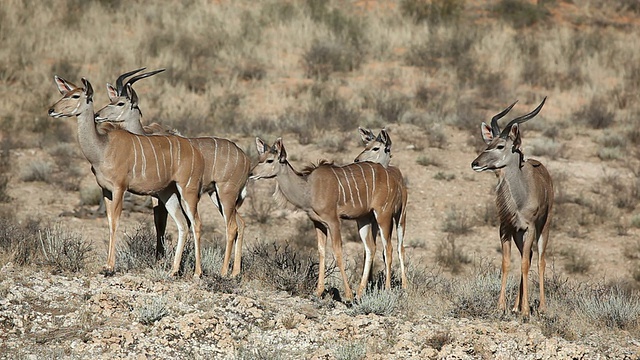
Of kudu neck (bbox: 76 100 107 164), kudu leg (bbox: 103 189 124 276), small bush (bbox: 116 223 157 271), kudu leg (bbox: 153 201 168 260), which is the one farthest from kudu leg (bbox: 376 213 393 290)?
kudu neck (bbox: 76 100 107 164)

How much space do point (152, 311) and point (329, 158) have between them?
11.0 meters

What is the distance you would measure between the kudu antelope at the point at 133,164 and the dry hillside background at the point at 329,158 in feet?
2.30

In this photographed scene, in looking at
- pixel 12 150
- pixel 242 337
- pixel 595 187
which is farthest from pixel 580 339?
pixel 12 150

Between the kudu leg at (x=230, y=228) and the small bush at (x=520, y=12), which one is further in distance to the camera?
the small bush at (x=520, y=12)

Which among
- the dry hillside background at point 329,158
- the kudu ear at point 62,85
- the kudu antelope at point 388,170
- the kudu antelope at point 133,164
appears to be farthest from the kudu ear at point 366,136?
the kudu ear at point 62,85

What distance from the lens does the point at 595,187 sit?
18.9 m

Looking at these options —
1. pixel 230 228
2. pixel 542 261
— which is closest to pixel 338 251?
pixel 230 228

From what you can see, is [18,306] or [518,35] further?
[518,35]

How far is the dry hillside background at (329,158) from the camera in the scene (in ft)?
30.2

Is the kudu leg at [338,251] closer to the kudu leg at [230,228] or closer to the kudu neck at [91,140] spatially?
the kudu leg at [230,228]

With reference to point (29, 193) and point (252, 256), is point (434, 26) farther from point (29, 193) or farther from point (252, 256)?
point (252, 256)

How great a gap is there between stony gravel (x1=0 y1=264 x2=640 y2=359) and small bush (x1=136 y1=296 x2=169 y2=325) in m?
0.01

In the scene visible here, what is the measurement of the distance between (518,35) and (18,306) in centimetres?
2252

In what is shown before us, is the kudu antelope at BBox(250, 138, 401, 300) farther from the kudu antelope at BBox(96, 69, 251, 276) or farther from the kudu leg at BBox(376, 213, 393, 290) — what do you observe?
the kudu antelope at BBox(96, 69, 251, 276)
